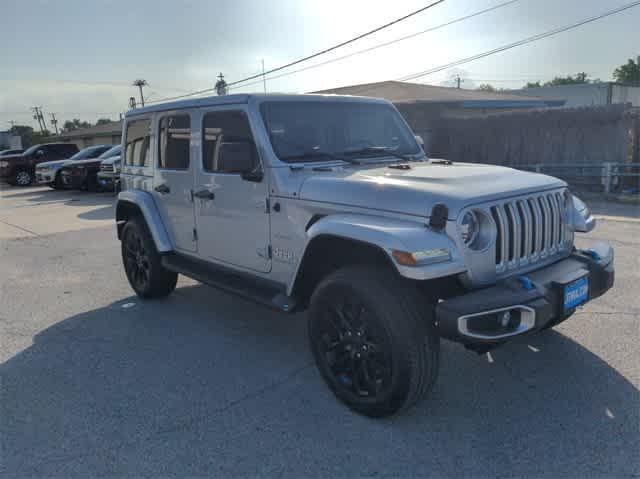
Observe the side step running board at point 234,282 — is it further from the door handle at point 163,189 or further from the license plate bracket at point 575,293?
the license plate bracket at point 575,293

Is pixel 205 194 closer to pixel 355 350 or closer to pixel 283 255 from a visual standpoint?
pixel 283 255

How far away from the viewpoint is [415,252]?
110 inches

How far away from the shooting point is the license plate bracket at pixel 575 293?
10.0ft

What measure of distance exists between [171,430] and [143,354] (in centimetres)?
130

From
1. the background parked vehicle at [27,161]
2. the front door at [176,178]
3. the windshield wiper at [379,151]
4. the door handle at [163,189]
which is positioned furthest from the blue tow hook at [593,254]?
the background parked vehicle at [27,161]

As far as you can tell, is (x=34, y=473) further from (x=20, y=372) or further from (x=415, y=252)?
(x=415, y=252)

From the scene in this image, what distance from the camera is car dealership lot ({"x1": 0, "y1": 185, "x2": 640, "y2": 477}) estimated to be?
9.33ft

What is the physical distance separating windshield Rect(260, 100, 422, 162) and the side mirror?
18 cm

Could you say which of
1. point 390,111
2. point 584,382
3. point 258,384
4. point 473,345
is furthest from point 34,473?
point 390,111

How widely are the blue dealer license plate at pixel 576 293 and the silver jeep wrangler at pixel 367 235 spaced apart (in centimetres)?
1

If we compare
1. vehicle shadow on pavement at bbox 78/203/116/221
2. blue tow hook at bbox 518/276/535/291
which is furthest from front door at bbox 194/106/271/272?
vehicle shadow on pavement at bbox 78/203/116/221

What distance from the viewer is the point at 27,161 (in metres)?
23.8

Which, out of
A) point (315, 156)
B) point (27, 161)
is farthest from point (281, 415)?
point (27, 161)

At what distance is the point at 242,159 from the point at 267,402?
1685 millimetres
